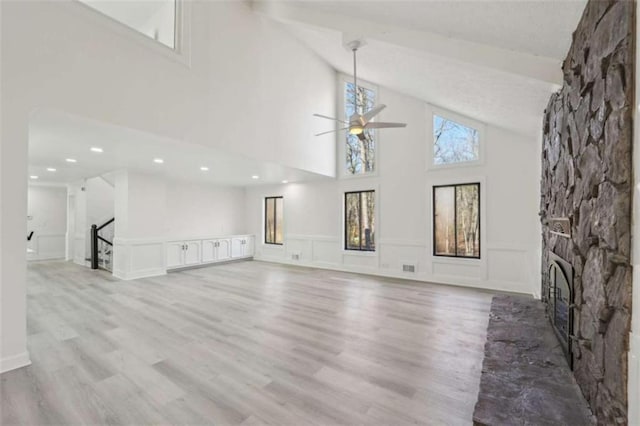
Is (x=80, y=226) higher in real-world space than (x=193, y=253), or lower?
higher

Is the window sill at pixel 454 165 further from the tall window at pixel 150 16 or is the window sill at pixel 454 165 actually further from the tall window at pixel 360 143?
the tall window at pixel 150 16

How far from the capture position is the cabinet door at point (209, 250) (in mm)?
8320

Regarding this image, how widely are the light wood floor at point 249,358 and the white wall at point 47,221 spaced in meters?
5.83

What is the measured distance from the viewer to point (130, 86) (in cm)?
361

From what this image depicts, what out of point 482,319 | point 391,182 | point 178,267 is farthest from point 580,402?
point 178,267

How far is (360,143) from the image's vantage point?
775cm

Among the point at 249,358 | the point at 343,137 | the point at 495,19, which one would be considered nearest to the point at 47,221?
the point at 343,137

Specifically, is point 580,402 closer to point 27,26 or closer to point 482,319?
point 482,319

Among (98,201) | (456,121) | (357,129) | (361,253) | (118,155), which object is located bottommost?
(361,253)

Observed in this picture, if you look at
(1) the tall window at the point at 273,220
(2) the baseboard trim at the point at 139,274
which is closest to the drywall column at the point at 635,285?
(2) the baseboard trim at the point at 139,274

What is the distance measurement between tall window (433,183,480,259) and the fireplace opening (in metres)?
2.97

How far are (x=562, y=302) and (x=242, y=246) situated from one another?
27.5ft

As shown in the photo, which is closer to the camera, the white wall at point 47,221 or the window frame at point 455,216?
the window frame at point 455,216

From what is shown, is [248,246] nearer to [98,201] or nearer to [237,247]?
[237,247]
